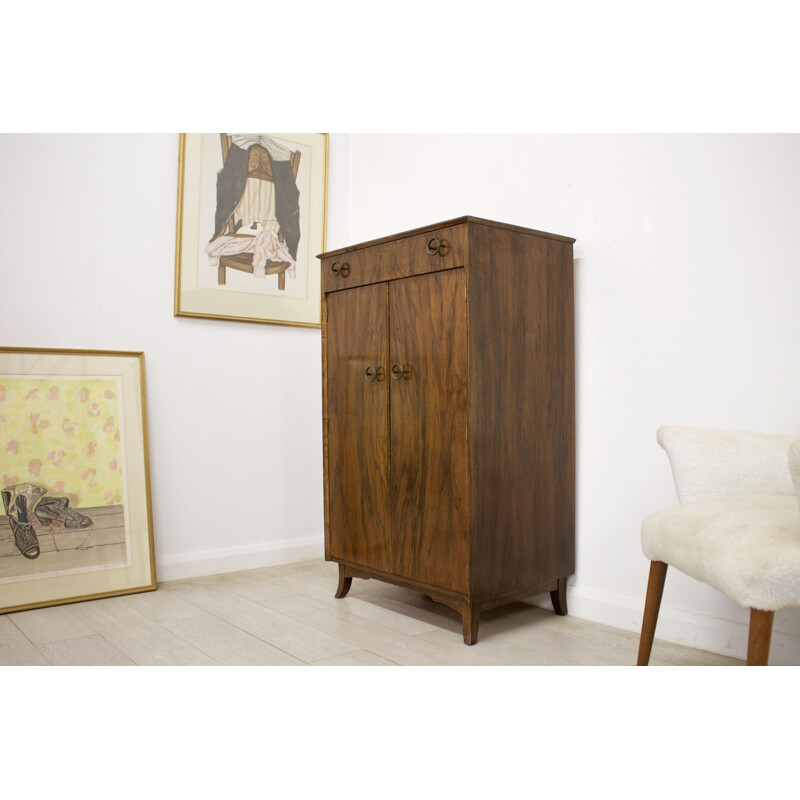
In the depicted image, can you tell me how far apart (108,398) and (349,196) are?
1.58 meters

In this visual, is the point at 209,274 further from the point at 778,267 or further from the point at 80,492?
the point at 778,267

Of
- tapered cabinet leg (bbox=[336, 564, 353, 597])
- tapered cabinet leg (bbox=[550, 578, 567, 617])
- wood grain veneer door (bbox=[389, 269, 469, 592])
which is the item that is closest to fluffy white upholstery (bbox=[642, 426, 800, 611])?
wood grain veneer door (bbox=[389, 269, 469, 592])

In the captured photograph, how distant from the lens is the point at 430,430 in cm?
233

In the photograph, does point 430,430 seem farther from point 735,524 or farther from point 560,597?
point 735,524

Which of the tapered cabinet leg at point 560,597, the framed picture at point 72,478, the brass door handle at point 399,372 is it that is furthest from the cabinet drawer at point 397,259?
the tapered cabinet leg at point 560,597

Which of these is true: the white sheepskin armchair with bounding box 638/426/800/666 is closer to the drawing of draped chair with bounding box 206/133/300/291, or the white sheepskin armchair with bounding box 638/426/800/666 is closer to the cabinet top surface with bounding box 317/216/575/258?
the cabinet top surface with bounding box 317/216/575/258

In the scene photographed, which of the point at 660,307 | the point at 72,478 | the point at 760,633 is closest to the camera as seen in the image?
the point at 760,633

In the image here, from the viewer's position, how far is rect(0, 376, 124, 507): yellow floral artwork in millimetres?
2660

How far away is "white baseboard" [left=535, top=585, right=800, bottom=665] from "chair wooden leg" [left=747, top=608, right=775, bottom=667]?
697mm

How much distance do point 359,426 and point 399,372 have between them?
1.00 feet

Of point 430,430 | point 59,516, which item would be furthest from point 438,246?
point 59,516

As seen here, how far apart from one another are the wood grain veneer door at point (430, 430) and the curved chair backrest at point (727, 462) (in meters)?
0.63

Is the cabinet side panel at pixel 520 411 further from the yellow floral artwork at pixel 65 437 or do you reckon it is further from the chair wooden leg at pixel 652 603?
the yellow floral artwork at pixel 65 437

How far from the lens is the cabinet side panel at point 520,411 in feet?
7.32
